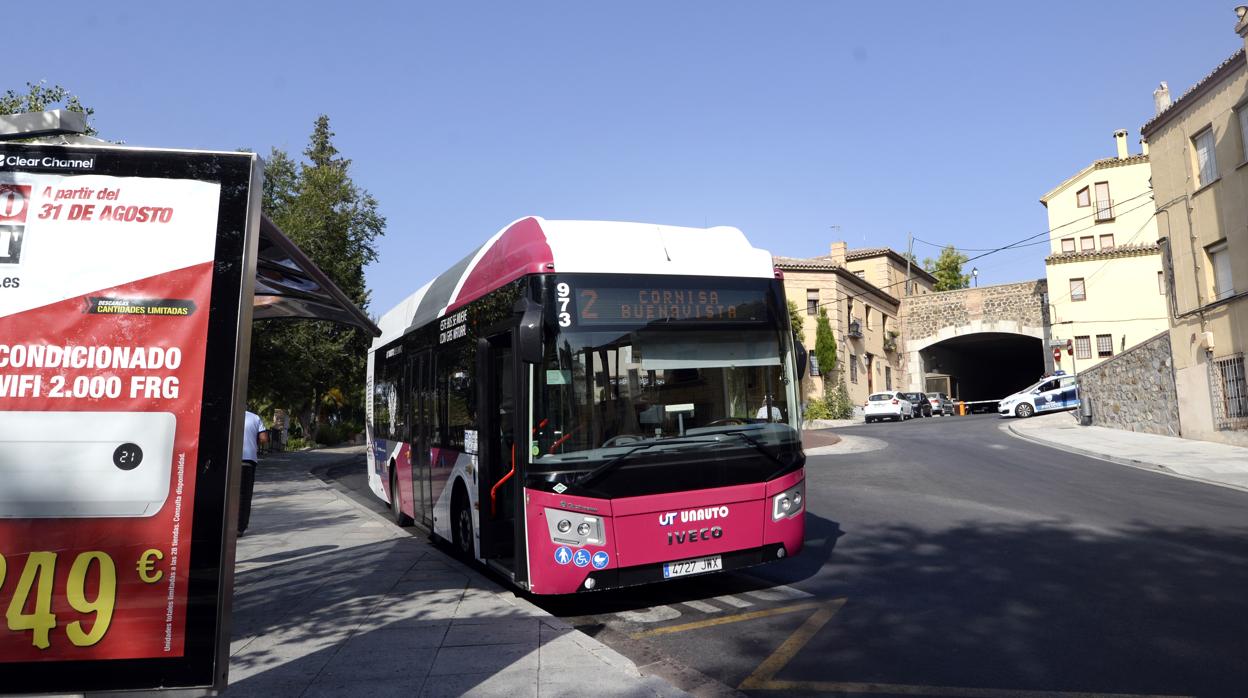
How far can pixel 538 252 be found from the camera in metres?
6.48

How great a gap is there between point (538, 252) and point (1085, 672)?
4642 mm

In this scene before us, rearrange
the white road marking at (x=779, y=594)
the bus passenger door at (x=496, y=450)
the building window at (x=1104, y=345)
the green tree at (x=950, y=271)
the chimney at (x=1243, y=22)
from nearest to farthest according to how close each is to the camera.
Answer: the white road marking at (x=779, y=594)
the bus passenger door at (x=496, y=450)
the chimney at (x=1243, y=22)
the building window at (x=1104, y=345)
the green tree at (x=950, y=271)

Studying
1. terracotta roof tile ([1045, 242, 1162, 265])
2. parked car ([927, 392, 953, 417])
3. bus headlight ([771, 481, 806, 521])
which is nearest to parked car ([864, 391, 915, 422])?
parked car ([927, 392, 953, 417])

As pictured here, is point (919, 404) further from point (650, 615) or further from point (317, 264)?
point (650, 615)

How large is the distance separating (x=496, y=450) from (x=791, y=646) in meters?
3.16

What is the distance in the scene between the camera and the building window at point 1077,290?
4034 cm

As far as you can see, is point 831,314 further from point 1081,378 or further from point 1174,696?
point 1174,696

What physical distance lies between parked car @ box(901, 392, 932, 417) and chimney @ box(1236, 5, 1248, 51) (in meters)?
23.6

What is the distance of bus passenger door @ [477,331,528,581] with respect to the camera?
7074 millimetres

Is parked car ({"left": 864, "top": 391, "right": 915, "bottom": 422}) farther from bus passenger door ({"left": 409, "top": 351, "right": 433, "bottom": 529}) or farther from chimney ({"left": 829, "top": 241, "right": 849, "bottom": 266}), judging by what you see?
bus passenger door ({"left": 409, "top": 351, "right": 433, "bottom": 529})

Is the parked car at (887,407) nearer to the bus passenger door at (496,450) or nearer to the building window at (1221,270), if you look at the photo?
the building window at (1221,270)

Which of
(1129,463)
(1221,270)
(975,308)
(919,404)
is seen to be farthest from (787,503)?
(975,308)

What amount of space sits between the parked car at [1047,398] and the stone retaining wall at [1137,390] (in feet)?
23.0

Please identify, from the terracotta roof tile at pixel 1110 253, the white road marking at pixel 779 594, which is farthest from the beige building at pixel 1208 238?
the terracotta roof tile at pixel 1110 253
